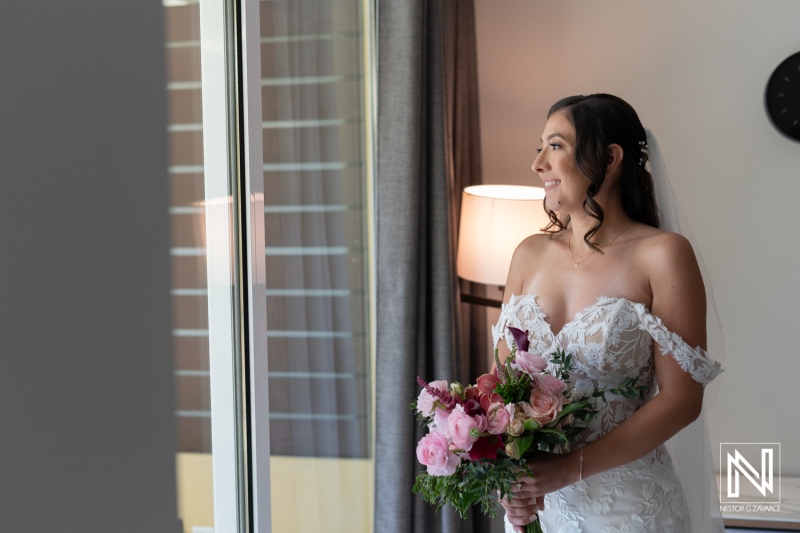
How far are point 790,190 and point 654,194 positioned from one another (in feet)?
5.14

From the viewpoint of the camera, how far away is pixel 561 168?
1857 millimetres

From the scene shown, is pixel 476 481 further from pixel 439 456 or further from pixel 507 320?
pixel 507 320

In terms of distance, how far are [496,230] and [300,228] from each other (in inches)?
42.5

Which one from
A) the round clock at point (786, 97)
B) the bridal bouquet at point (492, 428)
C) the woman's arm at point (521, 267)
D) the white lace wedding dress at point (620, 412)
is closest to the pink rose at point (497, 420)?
Result: the bridal bouquet at point (492, 428)

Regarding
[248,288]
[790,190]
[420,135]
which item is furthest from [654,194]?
[790,190]

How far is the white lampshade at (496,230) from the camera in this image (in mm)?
2793

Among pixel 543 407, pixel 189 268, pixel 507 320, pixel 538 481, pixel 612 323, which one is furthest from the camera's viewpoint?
pixel 507 320

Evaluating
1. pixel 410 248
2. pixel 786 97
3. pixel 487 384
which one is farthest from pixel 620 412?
pixel 786 97

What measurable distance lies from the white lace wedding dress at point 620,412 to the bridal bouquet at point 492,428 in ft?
0.62

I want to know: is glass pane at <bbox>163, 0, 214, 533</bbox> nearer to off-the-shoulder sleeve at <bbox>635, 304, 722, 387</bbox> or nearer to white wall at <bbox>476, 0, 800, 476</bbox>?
off-the-shoulder sleeve at <bbox>635, 304, 722, 387</bbox>

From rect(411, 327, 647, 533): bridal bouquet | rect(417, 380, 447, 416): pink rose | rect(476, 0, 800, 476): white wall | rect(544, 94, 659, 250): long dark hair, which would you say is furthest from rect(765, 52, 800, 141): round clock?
rect(417, 380, 447, 416): pink rose

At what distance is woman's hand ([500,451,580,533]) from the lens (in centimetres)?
157

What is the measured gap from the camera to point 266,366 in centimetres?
165

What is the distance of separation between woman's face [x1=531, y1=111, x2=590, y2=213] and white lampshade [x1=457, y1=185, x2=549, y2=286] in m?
0.89
